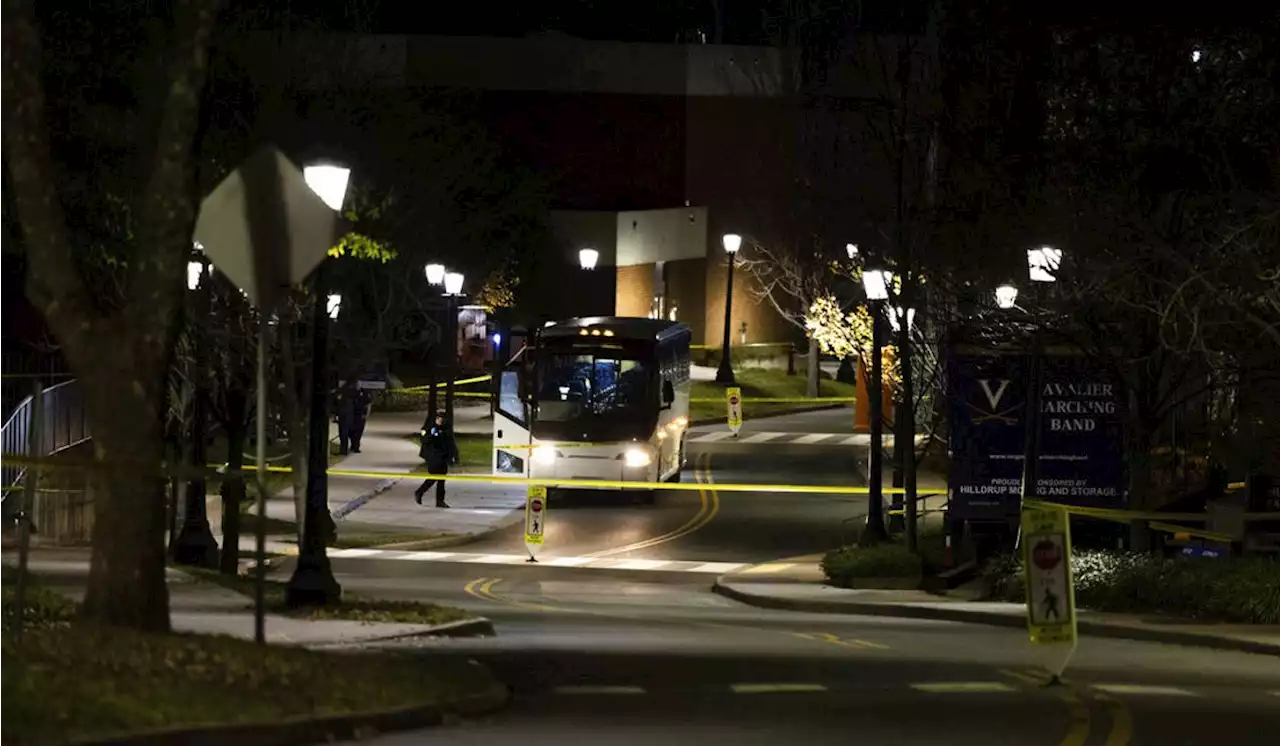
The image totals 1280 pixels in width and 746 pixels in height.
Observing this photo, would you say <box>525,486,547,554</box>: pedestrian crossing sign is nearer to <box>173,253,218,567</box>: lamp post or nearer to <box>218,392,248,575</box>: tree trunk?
<box>173,253,218,567</box>: lamp post

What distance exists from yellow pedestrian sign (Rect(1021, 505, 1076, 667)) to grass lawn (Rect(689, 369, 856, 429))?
43.0 meters

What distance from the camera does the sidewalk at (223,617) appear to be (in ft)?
47.6

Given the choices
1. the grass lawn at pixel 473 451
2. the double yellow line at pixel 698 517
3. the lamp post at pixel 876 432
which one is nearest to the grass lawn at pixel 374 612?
the lamp post at pixel 876 432

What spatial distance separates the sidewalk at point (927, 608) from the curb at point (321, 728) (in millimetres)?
→ 9468

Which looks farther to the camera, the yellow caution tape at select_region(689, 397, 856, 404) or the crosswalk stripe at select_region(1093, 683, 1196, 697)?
the yellow caution tape at select_region(689, 397, 856, 404)

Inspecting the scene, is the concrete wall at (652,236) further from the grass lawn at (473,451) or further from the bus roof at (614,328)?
the bus roof at (614,328)

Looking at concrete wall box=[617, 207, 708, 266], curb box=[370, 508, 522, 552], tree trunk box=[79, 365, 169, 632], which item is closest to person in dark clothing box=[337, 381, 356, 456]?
curb box=[370, 508, 522, 552]

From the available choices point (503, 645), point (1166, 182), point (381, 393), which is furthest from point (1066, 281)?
point (381, 393)

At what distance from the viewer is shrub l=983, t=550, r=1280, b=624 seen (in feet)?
64.8

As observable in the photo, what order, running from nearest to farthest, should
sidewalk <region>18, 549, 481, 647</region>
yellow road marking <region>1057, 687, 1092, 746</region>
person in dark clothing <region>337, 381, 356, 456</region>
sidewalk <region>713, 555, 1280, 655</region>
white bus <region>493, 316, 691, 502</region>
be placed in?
yellow road marking <region>1057, 687, 1092, 746</region>
sidewalk <region>18, 549, 481, 647</region>
sidewalk <region>713, 555, 1280, 655</region>
white bus <region>493, 316, 691, 502</region>
person in dark clothing <region>337, 381, 356, 456</region>

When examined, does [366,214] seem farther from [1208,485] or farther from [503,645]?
[1208,485]

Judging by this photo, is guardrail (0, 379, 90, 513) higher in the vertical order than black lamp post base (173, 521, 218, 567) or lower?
higher

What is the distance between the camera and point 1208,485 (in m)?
27.3

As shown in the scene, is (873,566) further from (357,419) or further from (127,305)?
(357,419)
